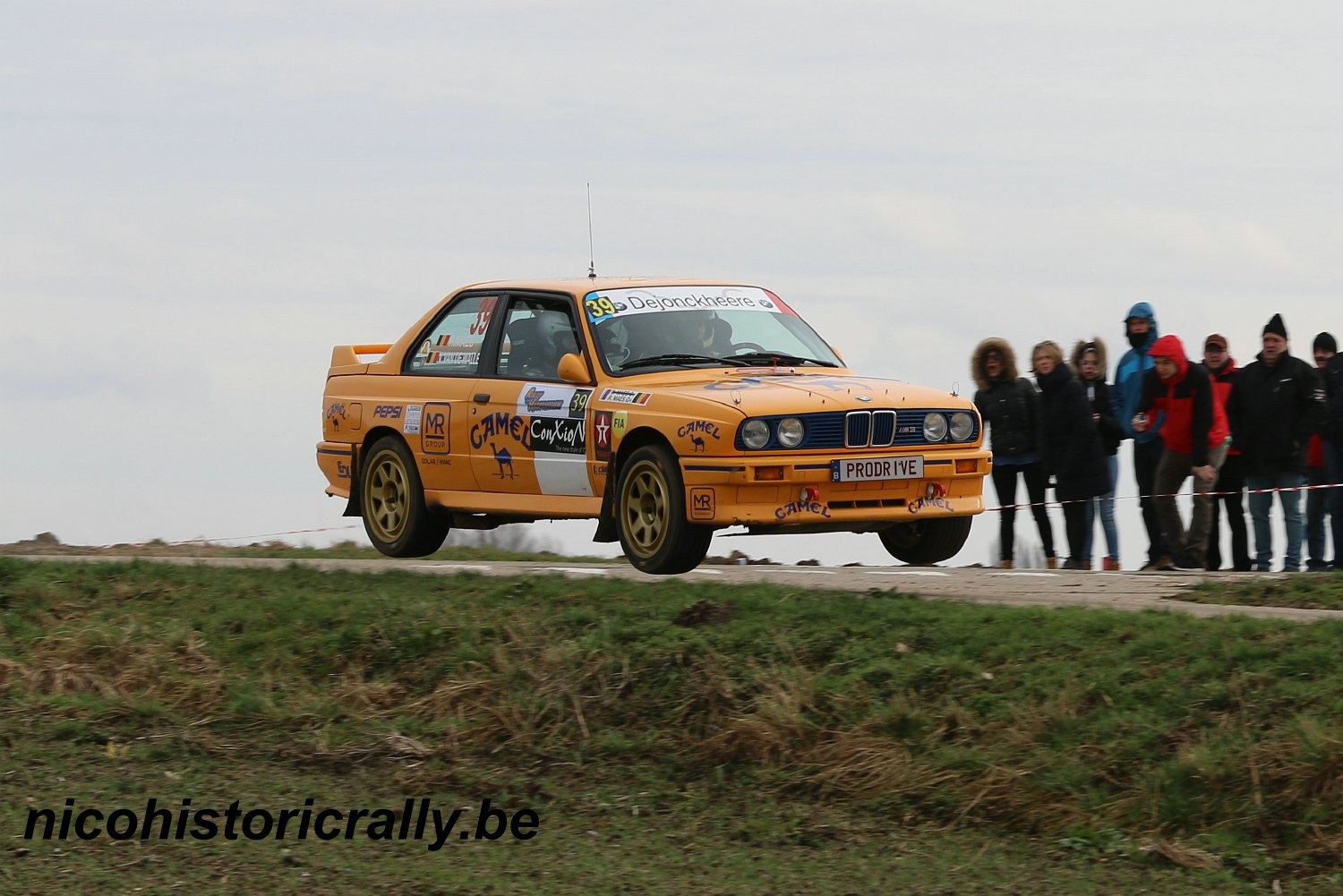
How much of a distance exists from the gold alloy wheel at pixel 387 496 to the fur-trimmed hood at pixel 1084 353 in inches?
205

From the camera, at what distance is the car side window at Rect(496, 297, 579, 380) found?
1310 cm

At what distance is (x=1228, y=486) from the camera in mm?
15031

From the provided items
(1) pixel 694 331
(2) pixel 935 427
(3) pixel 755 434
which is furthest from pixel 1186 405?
(3) pixel 755 434

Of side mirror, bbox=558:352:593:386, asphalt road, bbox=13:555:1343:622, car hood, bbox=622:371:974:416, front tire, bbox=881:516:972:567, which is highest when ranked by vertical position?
side mirror, bbox=558:352:593:386

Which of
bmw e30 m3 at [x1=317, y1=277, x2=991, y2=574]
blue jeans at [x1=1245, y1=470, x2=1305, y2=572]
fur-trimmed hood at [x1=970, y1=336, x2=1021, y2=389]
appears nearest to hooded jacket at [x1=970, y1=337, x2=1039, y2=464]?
fur-trimmed hood at [x1=970, y1=336, x2=1021, y2=389]

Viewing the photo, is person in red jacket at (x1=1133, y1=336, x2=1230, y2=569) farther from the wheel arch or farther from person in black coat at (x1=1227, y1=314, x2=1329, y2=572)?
the wheel arch

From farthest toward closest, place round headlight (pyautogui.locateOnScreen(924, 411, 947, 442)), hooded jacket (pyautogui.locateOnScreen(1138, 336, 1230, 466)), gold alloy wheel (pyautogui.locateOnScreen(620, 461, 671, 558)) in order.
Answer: hooded jacket (pyautogui.locateOnScreen(1138, 336, 1230, 466))
round headlight (pyautogui.locateOnScreen(924, 411, 947, 442))
gold alloy wheel (pyautogui.locateOnScreen(620, 461, 671, 558))

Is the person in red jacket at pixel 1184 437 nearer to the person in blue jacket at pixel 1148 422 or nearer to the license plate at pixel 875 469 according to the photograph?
the person in blue jacket at pixel 1148 422

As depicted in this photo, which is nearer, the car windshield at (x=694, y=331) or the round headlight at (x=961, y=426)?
the round headlight at (x=961, y=426)

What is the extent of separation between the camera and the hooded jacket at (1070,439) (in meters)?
14.7

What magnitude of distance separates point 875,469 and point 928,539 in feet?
3.89

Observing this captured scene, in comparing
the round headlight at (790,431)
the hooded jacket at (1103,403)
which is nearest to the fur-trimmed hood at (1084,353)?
the hooded jacket at (1103,403)

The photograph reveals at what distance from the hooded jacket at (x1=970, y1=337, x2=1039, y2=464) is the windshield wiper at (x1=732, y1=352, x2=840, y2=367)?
84.1 inches

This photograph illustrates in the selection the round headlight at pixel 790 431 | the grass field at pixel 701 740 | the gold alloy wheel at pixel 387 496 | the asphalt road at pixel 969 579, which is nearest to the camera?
the grass field at pixel 701 740
